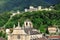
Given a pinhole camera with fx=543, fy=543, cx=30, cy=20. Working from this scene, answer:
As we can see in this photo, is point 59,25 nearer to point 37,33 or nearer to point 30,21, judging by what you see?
point 30,21

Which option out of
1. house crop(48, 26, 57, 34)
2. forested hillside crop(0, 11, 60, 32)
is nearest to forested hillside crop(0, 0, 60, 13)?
forested hillside crop(0, 11, 60, 32)

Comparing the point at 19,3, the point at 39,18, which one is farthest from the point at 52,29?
the point at 19,3

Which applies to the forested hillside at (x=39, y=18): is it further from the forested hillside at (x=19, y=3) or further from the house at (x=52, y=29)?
the forested hillside at (x=19, y=3)

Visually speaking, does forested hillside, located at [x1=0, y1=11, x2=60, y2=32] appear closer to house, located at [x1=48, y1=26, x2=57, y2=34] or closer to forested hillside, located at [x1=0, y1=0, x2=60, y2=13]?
house, located at [x1=48, y1=26, x2=57, y2=34]

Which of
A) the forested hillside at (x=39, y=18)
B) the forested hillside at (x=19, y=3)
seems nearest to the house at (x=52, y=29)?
the forested hillside at (x=39, y=18)

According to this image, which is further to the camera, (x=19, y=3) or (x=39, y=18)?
(x=19, y=3)

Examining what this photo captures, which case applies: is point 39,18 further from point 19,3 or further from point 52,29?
point 19,3

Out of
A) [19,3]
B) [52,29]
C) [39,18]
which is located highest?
[19,3]

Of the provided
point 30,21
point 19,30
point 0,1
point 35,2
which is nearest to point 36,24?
point 30,21

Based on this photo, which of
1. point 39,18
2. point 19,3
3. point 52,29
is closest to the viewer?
point 52,29

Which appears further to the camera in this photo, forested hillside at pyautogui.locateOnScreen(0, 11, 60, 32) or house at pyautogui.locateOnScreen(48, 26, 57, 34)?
forested hillside at pyautogui.locateOnScreen(0, 11, 60, 32)

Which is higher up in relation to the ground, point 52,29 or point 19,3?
point 19,3
